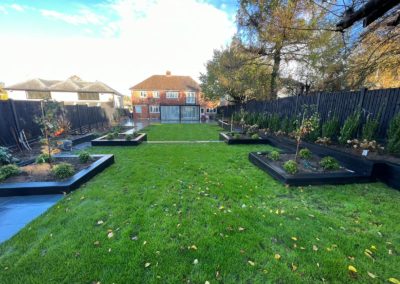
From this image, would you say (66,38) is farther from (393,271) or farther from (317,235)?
(393,271)

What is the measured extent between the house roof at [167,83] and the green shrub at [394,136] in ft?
84.9

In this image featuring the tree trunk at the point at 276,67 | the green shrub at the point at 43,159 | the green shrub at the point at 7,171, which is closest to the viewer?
the green shrub at the point at 7,171

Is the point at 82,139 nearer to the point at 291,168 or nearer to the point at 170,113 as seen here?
the point at 291,168

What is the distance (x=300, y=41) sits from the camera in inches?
375

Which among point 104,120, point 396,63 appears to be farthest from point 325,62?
point 104,120

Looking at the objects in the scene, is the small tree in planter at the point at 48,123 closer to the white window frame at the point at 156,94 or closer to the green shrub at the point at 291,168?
the green shrub at the point at 291,168

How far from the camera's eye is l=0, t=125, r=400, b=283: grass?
1.69 metres

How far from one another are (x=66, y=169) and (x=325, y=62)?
11923 millimetres

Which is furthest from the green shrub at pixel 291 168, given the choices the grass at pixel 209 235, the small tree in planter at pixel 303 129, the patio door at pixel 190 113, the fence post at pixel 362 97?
the patio door at pixel 190 113

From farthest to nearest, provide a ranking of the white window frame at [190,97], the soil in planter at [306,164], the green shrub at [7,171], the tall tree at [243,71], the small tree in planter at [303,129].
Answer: the white window frame at [190,97] → the tall tree at [243,71] → the small tree in planter at [303,129] → the soil in planter at [306,164] → the green shrub at [7,171]

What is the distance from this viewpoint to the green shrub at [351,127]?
15.8ft

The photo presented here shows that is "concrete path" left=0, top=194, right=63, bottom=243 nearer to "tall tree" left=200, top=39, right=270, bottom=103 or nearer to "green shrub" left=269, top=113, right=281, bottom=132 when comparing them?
"green shrub" left=269, top=113, right=281, bottom=132

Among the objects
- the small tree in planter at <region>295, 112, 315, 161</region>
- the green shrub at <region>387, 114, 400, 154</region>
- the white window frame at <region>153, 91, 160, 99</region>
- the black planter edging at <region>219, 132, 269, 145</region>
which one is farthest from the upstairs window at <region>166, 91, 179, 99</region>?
the green shrub at <region>387, 114, 400, 154</region>

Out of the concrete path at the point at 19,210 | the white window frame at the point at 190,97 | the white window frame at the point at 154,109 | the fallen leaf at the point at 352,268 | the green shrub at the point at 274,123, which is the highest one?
the white window frame at the point at 190,97
